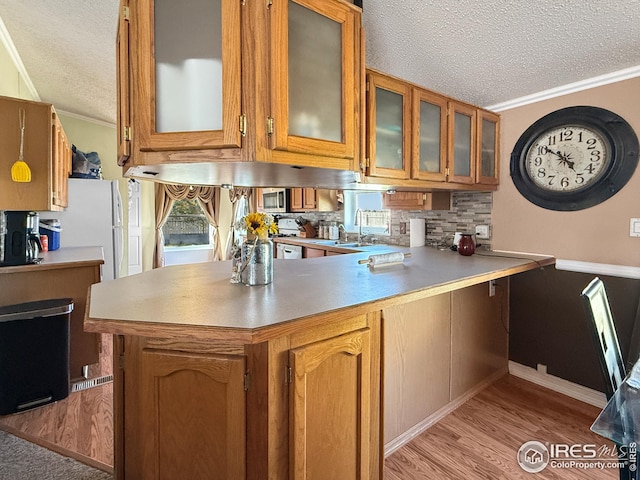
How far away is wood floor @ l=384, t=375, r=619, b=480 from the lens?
1767 millimetres

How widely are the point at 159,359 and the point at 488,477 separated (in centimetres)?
167

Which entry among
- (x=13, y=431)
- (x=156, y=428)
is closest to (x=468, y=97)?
(x=156, y=428)

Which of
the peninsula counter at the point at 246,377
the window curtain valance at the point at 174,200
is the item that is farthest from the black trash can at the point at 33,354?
the window curtain valance at the point at 174,200

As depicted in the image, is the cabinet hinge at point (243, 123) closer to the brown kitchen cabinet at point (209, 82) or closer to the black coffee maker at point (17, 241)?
the brown kitchen cabinet at point (209, 82)

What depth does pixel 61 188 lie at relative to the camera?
2840mm

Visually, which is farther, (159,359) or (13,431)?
(13,431)

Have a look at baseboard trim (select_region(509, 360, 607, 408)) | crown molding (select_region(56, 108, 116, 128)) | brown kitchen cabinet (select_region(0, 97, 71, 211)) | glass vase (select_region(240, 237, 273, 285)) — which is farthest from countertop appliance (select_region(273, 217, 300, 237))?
glass vase (select_region(240, 237, 273, 285))

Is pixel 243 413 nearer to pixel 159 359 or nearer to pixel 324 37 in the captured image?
pixel 159 359

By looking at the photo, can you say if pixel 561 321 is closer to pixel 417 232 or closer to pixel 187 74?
pixel 417 232

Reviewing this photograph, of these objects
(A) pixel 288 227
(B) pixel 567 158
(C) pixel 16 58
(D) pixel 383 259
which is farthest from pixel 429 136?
(C) pixel 16 58

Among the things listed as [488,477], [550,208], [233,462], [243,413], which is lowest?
[488,477]

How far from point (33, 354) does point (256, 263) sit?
1.77 m

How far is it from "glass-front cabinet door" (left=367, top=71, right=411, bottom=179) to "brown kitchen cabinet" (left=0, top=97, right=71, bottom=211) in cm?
220

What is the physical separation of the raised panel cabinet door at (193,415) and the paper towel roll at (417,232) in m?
2.56
